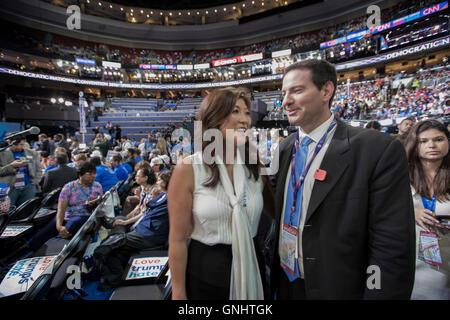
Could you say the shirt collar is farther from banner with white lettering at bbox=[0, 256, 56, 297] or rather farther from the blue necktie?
banner with white lettering at bbox=[0, 256, 56, 297]

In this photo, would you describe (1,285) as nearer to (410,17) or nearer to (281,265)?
(281,265)

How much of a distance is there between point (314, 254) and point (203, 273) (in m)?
0.56

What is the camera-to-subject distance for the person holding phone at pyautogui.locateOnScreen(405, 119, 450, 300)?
4.43 ft

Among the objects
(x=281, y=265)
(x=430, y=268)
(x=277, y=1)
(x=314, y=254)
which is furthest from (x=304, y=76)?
(x=277, y=1)

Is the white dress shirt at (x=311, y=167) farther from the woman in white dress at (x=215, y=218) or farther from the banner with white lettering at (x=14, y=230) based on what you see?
the banner with white lettering at (x=14, y=230)

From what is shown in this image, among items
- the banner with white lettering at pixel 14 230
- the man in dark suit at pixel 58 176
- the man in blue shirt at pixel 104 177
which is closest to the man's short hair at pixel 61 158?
the man in dark suit at pixel 58 176

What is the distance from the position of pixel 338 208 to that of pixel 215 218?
1.90 feet

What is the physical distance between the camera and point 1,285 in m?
2.02

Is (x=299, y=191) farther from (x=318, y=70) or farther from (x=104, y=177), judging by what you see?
(x=104, y=177)

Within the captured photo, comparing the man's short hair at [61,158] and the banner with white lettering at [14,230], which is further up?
the man's short hair at [61,158]

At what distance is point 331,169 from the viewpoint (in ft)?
3.32

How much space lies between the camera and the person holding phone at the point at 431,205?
4.43 ft

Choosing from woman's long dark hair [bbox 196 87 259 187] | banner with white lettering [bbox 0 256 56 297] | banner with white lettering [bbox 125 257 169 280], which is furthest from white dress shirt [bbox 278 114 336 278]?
banner with white lettering [bbox 0 256 56 297]
